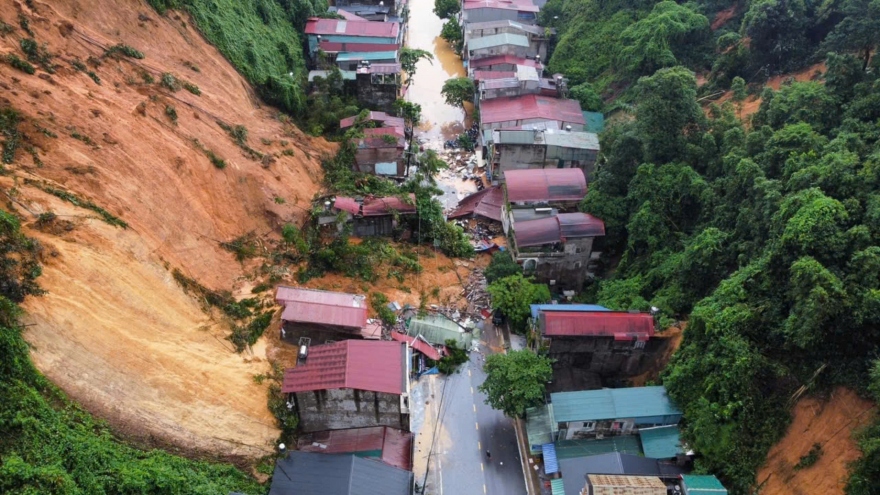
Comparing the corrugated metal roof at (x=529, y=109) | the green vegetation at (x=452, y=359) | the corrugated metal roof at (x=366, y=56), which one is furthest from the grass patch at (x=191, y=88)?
the green vegetation at (x=452, y=359)

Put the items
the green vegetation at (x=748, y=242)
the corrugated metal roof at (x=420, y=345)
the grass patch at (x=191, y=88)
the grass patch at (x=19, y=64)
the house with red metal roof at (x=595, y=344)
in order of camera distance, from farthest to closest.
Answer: the grass patch at (x=191, y=88) < the corrugated metal roof at (x=420, y=345) < the grass patch at (x=19, y=64) < the house with red metal roof at (x=595, y=344) < the green vegetation at (x=748, y=242)

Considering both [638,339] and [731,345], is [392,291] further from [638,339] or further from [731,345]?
[731,345]

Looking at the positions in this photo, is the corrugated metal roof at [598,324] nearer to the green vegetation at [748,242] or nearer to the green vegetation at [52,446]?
the green vegetation at [748,242]

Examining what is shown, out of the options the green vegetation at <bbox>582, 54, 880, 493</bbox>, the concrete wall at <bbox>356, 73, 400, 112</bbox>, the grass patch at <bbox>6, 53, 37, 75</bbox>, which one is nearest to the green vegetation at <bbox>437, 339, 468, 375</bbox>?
the green vegetation at <bbox>582, 54, 880, 493</bbox>

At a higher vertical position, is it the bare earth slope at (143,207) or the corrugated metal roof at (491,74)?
the corrugated metal roof at (491,74)

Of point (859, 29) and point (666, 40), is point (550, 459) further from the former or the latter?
point (666, 40)

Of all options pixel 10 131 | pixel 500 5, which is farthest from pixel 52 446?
pixel 500 5

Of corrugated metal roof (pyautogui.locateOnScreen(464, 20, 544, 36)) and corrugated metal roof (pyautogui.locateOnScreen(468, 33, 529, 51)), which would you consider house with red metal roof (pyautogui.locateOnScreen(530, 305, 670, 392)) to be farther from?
corrugated metal roof (pyautogui.locateOnScreen(464, 20, 544, 36))
